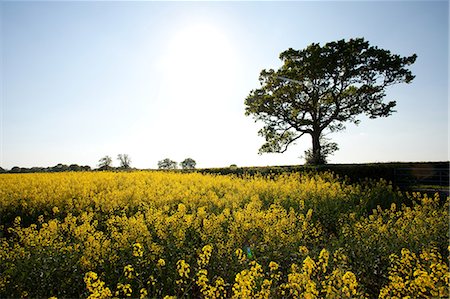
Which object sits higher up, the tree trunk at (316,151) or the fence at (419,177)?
the tree trunk at (316,151)

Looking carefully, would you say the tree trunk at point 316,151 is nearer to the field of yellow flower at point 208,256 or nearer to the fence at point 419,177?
the fence at point 419,177

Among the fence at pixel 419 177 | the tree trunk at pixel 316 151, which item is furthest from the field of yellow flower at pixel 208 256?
the tree trunk at pixel 316 151

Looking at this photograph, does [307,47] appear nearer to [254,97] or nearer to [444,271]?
[254,97]

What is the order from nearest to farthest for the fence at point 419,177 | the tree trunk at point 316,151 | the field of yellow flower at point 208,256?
the field of yellow flower at point 208,256
the fence at point 419,177
the tree trunk at point 316,151

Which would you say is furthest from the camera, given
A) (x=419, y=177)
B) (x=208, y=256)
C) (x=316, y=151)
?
(x=316, y=151)

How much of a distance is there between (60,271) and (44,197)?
17.3 ft

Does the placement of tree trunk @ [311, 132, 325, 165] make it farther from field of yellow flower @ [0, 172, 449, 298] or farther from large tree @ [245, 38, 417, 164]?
field of yellow flower @ [0, 172, 449, 298]

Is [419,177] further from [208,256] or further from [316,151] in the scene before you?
[208,256]

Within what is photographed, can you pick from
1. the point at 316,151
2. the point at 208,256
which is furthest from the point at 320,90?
the point at 208,256

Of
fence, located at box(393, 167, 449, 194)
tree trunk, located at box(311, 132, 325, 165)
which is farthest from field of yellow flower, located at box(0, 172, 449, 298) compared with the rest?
tree trunk, located at box(311, 132, 325, 165)

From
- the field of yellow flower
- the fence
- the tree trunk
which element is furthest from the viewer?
the tree trunk

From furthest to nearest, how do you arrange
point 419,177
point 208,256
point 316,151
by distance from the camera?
point 316,151 → point 419,177 → point 208,256

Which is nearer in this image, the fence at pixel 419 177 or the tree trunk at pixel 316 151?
the fence at pixel 419 177

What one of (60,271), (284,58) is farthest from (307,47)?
(60,271)
